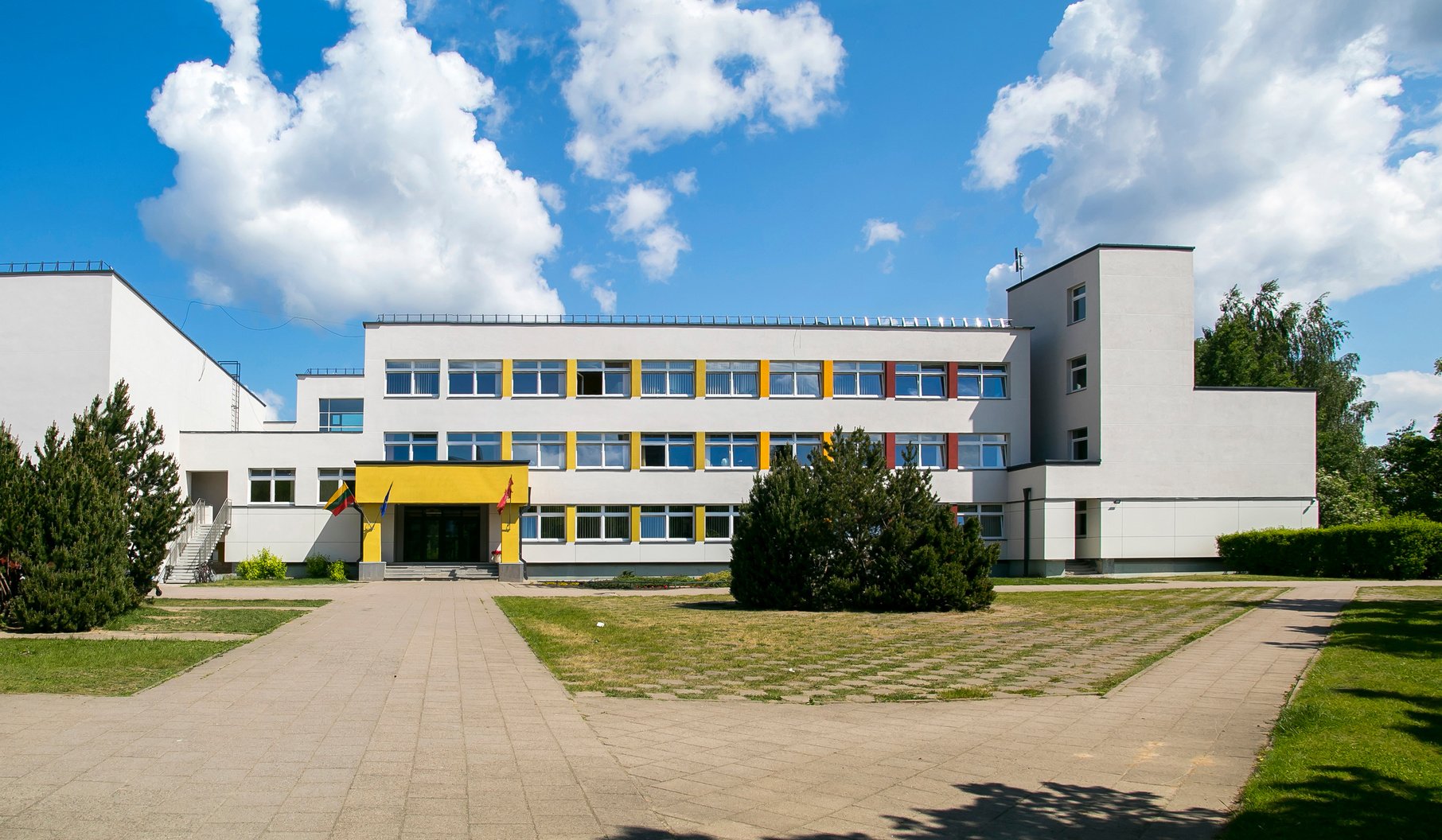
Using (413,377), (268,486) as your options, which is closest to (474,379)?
(413,377)

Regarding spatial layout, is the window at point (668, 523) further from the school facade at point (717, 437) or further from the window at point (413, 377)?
the window at point (413, 377)

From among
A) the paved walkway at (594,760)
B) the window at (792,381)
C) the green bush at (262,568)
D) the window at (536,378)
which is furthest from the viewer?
the window at (792,381)

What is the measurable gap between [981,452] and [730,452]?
10.0 m

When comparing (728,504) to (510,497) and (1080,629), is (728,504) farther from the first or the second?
(1080,629)

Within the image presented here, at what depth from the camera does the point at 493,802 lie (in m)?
6.13

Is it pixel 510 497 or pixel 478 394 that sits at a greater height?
pixel 478 394

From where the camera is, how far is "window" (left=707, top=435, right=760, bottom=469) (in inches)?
1615

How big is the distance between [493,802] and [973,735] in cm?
396

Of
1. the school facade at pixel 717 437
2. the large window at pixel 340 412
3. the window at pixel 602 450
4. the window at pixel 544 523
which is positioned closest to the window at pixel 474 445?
the school facade at pixel 717 437

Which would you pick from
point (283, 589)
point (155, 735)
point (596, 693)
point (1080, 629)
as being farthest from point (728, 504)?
point (155, 735)

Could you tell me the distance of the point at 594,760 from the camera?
23.9 feet

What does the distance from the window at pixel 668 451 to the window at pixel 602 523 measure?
6.92 ft

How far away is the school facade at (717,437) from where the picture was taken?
3859 cm

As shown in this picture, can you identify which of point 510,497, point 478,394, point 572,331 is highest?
point 572,331
